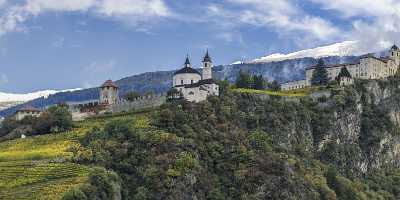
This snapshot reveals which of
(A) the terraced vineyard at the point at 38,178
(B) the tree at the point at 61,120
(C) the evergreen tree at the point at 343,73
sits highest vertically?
(C) the evergreen tree at the point at 343,73

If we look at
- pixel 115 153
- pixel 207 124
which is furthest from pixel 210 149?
pixel 115 153

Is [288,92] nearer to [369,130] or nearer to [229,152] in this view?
[369,130]

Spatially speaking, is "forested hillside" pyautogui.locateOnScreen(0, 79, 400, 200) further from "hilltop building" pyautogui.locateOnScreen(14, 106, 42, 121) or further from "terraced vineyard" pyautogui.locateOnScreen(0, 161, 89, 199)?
"hilltop building" pyautogui.locateOnScreen(14, 106, 42, 121)

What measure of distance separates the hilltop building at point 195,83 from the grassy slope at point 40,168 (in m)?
12.2

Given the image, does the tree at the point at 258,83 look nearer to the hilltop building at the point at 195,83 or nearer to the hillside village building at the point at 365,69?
the hillside village building at the point at 365,69

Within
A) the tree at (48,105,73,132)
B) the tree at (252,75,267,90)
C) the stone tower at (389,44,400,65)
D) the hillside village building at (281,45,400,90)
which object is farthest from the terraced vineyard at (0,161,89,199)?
the stone tower at (389,44,400,65)

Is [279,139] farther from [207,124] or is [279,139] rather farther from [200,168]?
[200,168]

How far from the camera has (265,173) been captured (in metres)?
117

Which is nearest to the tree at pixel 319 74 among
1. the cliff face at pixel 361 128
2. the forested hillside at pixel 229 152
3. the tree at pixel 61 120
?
the forested hillside at pixel 229 152

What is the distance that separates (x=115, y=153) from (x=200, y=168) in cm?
1143

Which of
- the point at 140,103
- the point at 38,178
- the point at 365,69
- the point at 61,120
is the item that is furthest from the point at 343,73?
the point at 38,178

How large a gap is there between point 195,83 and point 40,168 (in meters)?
37.6

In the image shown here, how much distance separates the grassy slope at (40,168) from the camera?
96062 mm

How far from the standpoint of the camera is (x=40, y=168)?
10569 centimetres
